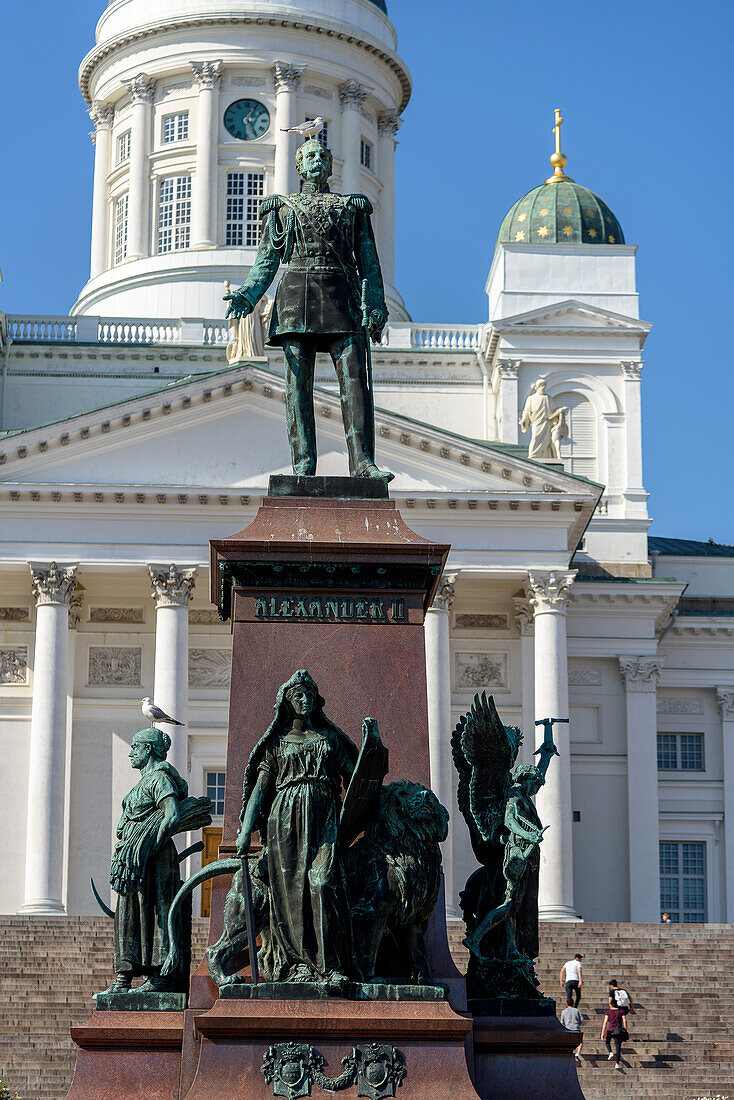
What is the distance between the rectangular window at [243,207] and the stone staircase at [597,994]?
32.7 metres

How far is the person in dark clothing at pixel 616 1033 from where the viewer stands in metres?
26.5

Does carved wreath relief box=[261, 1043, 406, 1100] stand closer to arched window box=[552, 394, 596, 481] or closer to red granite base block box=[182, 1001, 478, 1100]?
red granite base block box=[182, 1001, 478, 1100]

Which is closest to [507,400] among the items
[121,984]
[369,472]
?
[369,472]

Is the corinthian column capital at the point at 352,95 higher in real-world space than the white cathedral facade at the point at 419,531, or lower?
higher

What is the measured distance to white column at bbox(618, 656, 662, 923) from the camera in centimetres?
4991

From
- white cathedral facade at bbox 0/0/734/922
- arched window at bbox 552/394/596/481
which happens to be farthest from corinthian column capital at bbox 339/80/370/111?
arched window at bbox 552/394/596/481

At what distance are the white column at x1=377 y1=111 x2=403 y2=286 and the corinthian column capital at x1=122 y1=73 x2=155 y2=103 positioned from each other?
7.95 meters

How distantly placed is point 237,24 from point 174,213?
680 cm

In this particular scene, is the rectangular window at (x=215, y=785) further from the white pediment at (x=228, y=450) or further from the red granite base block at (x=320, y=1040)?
the red granite base block at (x=320, y=1040)

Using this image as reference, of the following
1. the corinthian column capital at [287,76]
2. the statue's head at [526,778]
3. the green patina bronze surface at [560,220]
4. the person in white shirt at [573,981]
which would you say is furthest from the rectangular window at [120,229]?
the statue's head at [526,778]

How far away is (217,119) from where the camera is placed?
6675cm

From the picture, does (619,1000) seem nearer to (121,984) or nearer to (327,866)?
(121,984)

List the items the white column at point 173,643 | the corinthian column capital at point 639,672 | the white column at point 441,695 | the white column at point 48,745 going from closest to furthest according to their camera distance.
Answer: the white column at point 441,695 < the white column at point 48,745 < the white column at point 173,643 < the corinthian column capital at point 639,672

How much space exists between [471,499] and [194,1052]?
3554cm
